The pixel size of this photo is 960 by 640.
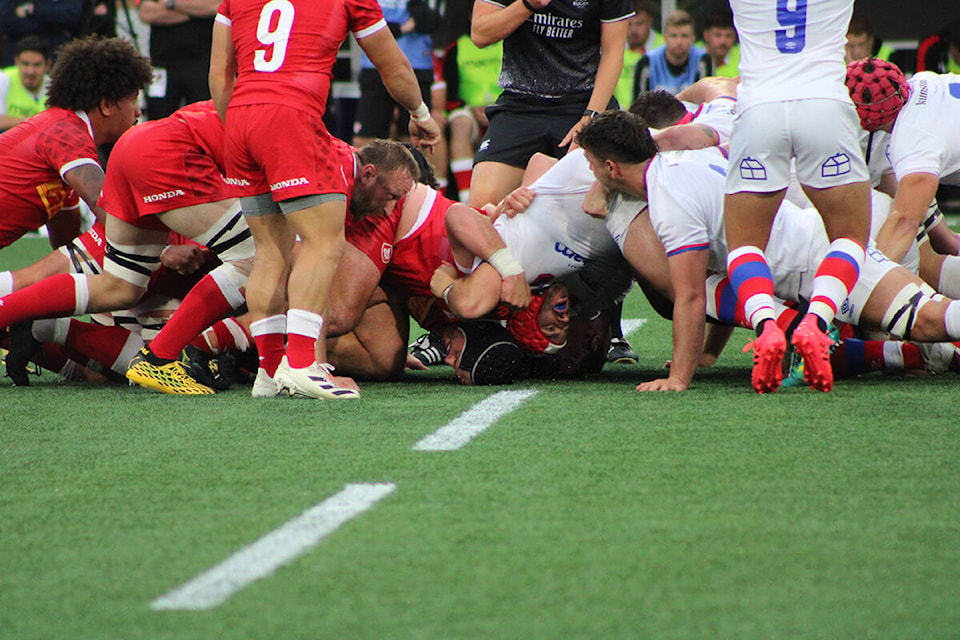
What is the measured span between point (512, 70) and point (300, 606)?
472 cm

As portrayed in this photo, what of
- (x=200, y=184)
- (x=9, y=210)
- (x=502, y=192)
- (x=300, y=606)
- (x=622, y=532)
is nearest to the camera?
(x=300, y=606)

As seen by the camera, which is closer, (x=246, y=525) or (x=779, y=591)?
(x=779, y=591)

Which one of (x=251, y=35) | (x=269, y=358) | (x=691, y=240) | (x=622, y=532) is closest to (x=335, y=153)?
(x=251, y=35)

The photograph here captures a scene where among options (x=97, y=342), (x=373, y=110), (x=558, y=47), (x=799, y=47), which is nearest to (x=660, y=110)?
(x=558, y=47)

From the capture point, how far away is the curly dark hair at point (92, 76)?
231 inches

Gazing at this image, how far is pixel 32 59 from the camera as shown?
12844mm

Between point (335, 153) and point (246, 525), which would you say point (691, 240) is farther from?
point (246, 525)

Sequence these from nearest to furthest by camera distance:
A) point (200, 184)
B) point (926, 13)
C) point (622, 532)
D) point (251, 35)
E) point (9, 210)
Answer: point (622, 532), point (251, 35), point (200, 184), point (9, 210), point (926, 13)

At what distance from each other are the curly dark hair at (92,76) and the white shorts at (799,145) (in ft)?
9.58

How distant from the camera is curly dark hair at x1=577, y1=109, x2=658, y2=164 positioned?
521 cm

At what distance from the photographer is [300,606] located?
7.97ft

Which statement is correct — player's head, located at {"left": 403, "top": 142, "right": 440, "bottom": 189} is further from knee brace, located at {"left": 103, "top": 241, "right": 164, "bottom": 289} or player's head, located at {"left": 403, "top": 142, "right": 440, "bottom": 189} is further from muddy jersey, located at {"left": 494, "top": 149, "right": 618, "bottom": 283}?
knee brace, located at {"left": 103, "top": 241, "right": 164, "bottom": 289}

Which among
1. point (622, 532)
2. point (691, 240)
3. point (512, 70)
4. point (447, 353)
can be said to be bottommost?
point (447, 353)

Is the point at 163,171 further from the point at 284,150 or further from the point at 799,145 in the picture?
the point at 799,145
